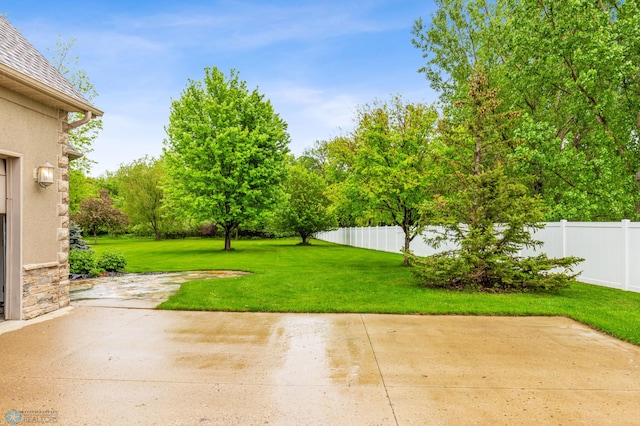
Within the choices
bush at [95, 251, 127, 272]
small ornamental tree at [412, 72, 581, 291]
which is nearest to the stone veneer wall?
bush at [95, 251, 127, 272]

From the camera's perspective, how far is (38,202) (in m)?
6.73

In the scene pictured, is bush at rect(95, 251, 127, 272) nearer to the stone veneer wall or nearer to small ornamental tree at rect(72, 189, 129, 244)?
the stone veneer wall

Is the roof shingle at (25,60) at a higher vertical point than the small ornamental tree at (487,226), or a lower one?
higher

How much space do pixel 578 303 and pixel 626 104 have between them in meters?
8.49

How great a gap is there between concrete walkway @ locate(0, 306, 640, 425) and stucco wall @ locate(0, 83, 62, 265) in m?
1.32

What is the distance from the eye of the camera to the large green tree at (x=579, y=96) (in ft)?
37.6

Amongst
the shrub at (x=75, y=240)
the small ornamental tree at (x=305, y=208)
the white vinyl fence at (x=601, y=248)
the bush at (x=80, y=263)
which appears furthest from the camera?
the small ornamental tree at (x=305, y=208)

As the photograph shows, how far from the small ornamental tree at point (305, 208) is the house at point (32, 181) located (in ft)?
83.5

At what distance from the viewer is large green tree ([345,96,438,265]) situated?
13.8 m

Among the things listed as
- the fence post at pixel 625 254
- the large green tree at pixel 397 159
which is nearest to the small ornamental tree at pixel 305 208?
the large green tree at pixel 397 159

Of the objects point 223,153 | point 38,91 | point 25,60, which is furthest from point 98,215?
point 38,91

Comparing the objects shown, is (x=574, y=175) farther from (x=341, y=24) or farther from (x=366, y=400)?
(x=366, y=400)

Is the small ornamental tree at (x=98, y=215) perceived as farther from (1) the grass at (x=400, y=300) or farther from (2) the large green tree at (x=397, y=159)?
(1) the grass at (x=400, y=300)

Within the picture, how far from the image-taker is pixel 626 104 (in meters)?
12.7
